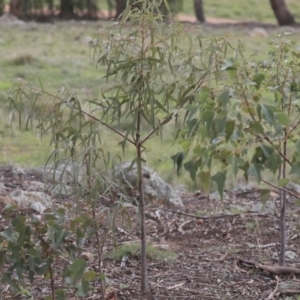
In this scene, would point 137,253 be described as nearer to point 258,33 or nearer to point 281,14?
point 258,33

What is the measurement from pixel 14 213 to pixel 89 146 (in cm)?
191

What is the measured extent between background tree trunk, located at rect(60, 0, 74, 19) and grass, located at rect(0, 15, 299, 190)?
261cm

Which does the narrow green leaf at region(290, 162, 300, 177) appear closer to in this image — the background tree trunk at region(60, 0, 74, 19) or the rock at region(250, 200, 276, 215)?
the rock at region(250, 200, 276, 215)

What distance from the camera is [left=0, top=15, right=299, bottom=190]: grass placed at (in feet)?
25.5

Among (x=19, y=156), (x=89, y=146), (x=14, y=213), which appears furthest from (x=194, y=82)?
(x=19, y=156)

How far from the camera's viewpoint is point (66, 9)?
2400cm

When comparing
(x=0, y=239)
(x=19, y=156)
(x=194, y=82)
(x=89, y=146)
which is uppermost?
(x=194, y=82)

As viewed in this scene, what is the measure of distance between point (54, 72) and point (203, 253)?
8.71 m

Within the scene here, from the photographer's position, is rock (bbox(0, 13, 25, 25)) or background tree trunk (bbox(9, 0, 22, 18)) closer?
rock (bbox(0, 13, 25, 25))

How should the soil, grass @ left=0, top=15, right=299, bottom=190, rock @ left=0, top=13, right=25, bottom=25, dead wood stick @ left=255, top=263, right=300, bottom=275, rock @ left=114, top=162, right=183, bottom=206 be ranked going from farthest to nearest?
rock @ left=0, top=13, right=25, bottom=25 < grass @ left=0, top=15, right=299, bottom=190 < rock @ left=114, top=162, right=183, bottom=206 < dead wood stick @ left=255, top=263, right=300, bottom=275 < the soil

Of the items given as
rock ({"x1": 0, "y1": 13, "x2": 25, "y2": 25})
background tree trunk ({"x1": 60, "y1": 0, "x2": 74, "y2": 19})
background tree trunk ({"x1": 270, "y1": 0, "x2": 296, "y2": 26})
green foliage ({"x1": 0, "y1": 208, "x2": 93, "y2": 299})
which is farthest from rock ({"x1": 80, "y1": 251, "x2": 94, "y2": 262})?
background tree trunk ({"x1": 60, "y1": 0, "x2": 74, "y2": 19})

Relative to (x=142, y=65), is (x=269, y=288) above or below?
below

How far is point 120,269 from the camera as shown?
4137mm

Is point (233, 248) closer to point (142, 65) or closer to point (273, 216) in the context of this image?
point (273, 216)
